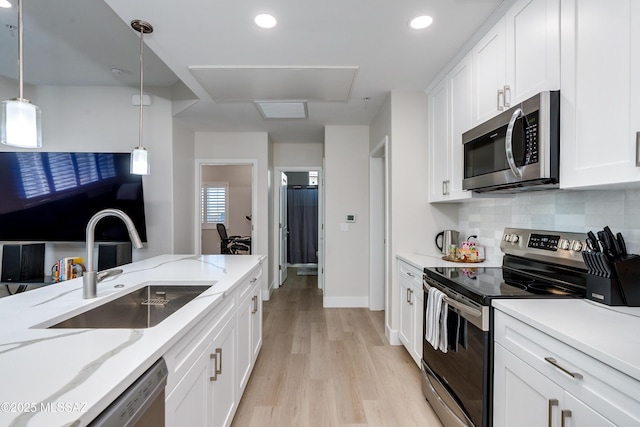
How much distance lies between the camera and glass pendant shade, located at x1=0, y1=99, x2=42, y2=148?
114 cm

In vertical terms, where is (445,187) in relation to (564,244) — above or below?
above

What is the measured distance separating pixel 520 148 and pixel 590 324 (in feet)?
2.85

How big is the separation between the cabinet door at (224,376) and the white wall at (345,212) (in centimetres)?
236

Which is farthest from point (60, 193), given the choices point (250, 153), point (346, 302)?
point (346, 302)

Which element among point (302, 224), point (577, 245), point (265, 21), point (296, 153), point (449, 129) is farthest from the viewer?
point (302, 224)

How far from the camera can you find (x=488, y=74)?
1889mm

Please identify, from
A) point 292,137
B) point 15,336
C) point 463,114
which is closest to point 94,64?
point 292,137

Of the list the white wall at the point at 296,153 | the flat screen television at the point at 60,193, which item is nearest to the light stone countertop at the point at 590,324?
the flat screen television at the point at 60,193

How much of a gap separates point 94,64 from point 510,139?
3737 millimetres

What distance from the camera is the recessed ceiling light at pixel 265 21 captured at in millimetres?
1792

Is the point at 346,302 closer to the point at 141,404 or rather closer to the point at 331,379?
the point at 331,379

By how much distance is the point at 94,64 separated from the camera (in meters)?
2.94

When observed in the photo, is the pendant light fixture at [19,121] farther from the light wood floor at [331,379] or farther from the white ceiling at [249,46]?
the light wood floor at [331,379]

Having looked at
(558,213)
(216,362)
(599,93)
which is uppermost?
(599,93)
